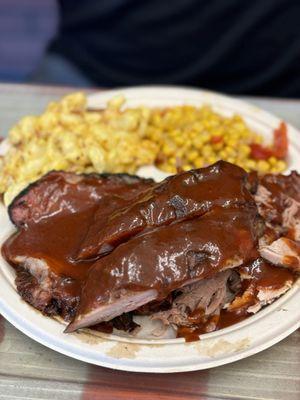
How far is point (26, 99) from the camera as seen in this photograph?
387 cm

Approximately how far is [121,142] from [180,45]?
164 centimetres

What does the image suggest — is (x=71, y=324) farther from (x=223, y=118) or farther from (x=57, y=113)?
(x=223, y=118)

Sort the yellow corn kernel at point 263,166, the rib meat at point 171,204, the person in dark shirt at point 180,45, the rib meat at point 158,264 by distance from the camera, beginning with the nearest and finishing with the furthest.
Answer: the rib meat at point 158,264, the rib meat at point 171,204, the yellow corn kernel at point 263,166, the person in dark shirt at point 180,45

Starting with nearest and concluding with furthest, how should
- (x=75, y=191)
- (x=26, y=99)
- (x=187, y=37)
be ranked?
(x=75, y=191), (x=26, y=99), (x=187, y=37)

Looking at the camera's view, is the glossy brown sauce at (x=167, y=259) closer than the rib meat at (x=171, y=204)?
Yes

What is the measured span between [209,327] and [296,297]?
37 cm

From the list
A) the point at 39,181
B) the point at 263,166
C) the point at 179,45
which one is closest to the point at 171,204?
the point at 39,181

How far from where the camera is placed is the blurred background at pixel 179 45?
4.12 m

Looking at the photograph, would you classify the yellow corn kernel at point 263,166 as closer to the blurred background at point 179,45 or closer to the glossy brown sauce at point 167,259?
the glossy brown sauce at point 167,259

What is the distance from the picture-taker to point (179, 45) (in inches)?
Result: 170

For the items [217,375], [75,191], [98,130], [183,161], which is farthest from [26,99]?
[217,375]

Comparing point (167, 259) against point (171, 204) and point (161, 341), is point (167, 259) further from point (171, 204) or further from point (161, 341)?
point (161, 341)

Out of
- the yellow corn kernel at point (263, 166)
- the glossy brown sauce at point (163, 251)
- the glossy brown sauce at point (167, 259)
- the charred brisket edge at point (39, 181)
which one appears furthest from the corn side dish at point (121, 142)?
the glossy brown sauce at point (167, 259)

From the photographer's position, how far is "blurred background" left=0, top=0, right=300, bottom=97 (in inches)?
162
